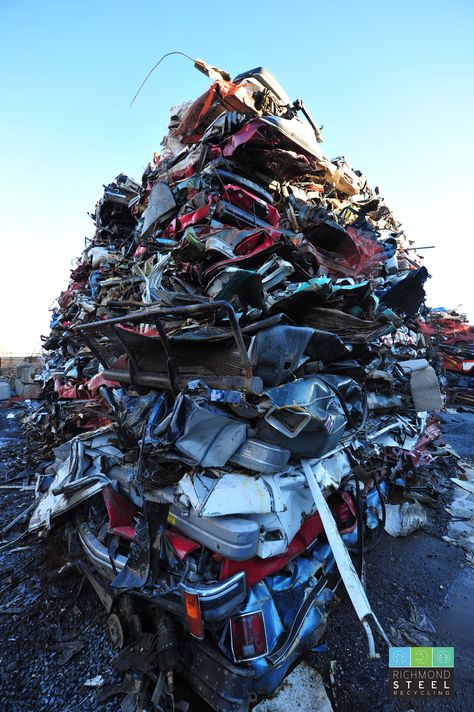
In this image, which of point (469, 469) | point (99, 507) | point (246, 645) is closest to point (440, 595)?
point (246, 645)

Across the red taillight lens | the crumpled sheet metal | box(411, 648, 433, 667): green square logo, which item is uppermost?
the crumpled sheet metal

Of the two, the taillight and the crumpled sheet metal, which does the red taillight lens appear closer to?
the taillight

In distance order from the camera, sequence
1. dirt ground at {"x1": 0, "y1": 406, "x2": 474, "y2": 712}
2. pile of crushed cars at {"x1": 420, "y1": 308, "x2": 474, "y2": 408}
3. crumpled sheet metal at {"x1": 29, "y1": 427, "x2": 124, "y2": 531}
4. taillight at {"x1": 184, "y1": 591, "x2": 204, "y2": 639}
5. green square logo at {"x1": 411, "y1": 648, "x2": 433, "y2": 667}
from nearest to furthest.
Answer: taillight at {"x1": 184, "y1": 591, "x2": 204, "y2": 639}
dirt ground at {"x1": 0, "y1": 406, "x2": 474, "y2": 712}
green square logo at {"x1": 411, "y1": 648, "x2": 433, "y2": 667}
crumpled sheet metal at {"x1": 29, "y1": 427, "x2": 124, "y2": 531}
pile of crushed cars at {"x1": 420, "y1": 308, "x2": 474, "y2": 408}

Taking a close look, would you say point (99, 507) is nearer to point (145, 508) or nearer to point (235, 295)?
point (145, 508)

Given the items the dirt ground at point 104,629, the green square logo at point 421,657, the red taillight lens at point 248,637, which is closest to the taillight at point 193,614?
the red taillight lens at point 248,637

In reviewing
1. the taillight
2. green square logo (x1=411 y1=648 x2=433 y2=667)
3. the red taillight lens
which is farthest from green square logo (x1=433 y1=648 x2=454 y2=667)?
the taillight

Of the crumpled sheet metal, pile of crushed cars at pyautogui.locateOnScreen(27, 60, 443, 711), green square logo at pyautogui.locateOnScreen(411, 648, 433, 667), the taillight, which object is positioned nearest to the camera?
the taillight

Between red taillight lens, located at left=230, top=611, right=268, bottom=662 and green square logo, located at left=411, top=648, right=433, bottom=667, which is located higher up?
red taillight lens, located at left=230, top=611, right=268, bottom=662

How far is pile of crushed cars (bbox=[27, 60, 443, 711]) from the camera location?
5.28ft

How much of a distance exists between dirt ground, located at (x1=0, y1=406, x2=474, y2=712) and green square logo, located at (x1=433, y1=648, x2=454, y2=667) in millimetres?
42

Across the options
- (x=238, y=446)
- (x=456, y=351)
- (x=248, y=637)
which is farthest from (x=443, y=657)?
(x=456, y=351)

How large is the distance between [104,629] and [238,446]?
1771 millimetres

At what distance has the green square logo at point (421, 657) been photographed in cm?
205

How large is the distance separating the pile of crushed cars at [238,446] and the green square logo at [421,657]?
0.29 meters
